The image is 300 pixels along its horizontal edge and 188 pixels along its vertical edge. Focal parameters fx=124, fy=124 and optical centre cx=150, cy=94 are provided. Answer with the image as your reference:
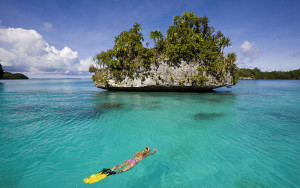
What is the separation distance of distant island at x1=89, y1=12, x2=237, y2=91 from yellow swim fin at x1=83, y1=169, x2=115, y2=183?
21.6 metres

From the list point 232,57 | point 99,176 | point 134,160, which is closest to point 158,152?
point 134,160

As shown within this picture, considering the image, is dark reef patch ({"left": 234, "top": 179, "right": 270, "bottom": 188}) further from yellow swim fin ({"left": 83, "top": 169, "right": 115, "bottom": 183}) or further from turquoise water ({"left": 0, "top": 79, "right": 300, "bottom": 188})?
yellow swim fin ({"left": 83, "top": 169, "right": 115, "bottom": 183})

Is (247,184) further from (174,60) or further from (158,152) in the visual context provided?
(174,60)

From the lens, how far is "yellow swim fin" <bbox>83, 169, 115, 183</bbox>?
4203 millimetres

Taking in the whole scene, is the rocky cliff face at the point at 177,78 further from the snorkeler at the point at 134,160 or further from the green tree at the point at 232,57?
the snorkeler at the point at 134,160

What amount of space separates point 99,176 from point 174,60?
75.4 feet

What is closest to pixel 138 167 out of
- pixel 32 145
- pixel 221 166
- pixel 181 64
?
pixel 221 166

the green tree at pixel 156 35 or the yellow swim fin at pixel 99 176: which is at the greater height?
the green tree at pixel 156 35

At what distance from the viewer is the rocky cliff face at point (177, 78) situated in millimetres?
24031

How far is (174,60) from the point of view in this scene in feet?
79.6

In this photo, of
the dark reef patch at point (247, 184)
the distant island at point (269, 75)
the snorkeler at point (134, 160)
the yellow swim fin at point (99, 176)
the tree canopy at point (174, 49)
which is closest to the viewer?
the dark reef patch at point (247, 184)

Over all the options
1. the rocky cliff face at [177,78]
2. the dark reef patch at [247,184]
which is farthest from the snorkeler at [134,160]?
the rocky cliff face at [177,78]

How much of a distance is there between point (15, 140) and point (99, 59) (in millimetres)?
22260

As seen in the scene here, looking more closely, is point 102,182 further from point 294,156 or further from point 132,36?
point 132,36
